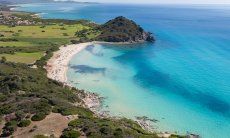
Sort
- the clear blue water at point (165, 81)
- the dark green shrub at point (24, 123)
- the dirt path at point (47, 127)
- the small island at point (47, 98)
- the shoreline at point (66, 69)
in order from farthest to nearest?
the shoreline at point (66, 69) < the clear blue water at point (165, 81) < the dark green shrub at point (24, 123) < the small island at point (47, 98) < the dirt path at point (47, 127)

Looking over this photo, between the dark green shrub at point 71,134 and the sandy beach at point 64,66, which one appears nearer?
the dark green shrub at point 71,134

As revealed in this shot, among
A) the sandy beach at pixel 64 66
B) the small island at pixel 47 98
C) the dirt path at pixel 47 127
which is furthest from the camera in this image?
the sandy beach at pixel 64 66

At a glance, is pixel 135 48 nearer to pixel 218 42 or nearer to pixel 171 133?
pixel 218 42

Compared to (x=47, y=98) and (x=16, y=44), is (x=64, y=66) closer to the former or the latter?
(x=16, y=44)

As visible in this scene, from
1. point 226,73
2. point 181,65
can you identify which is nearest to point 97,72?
point 181,65

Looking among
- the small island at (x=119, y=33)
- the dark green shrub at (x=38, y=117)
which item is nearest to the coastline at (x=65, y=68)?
the small island at (x=119, y=33)

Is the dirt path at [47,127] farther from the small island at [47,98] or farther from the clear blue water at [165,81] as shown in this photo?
the clear blue water at [165,81]
